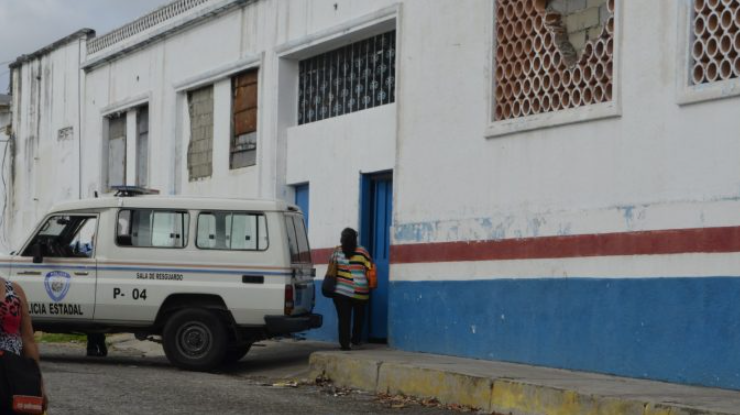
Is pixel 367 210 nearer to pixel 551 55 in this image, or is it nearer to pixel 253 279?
pixel 253 279

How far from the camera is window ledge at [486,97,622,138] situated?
1291 centimetres

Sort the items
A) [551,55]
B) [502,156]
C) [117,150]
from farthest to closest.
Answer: [117,150] → [502,156] → [551,55]

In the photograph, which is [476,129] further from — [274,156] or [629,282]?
[274,156]

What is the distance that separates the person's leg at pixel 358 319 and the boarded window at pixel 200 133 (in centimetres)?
633

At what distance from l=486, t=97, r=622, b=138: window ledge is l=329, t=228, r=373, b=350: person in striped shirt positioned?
2595 mm

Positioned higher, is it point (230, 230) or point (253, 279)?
point (230, 230)

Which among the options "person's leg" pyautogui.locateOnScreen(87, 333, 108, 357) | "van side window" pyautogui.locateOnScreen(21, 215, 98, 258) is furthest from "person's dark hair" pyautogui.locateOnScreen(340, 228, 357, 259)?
"person's leg" pyautogui.locateOnScreen(87, 333, 108, 357)

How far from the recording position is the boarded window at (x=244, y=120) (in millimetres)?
20875

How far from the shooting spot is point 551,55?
45.9 feet

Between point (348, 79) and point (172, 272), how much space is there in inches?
182

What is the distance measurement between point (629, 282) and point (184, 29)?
1271cm

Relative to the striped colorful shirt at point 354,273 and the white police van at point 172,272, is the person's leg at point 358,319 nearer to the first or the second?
the striped colorful shirt at point 354,273

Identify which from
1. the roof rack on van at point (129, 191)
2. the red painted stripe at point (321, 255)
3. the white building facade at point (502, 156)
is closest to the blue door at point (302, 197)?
the white building facade at point (502, 156)

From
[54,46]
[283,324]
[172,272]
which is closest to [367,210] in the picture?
[283,324]
